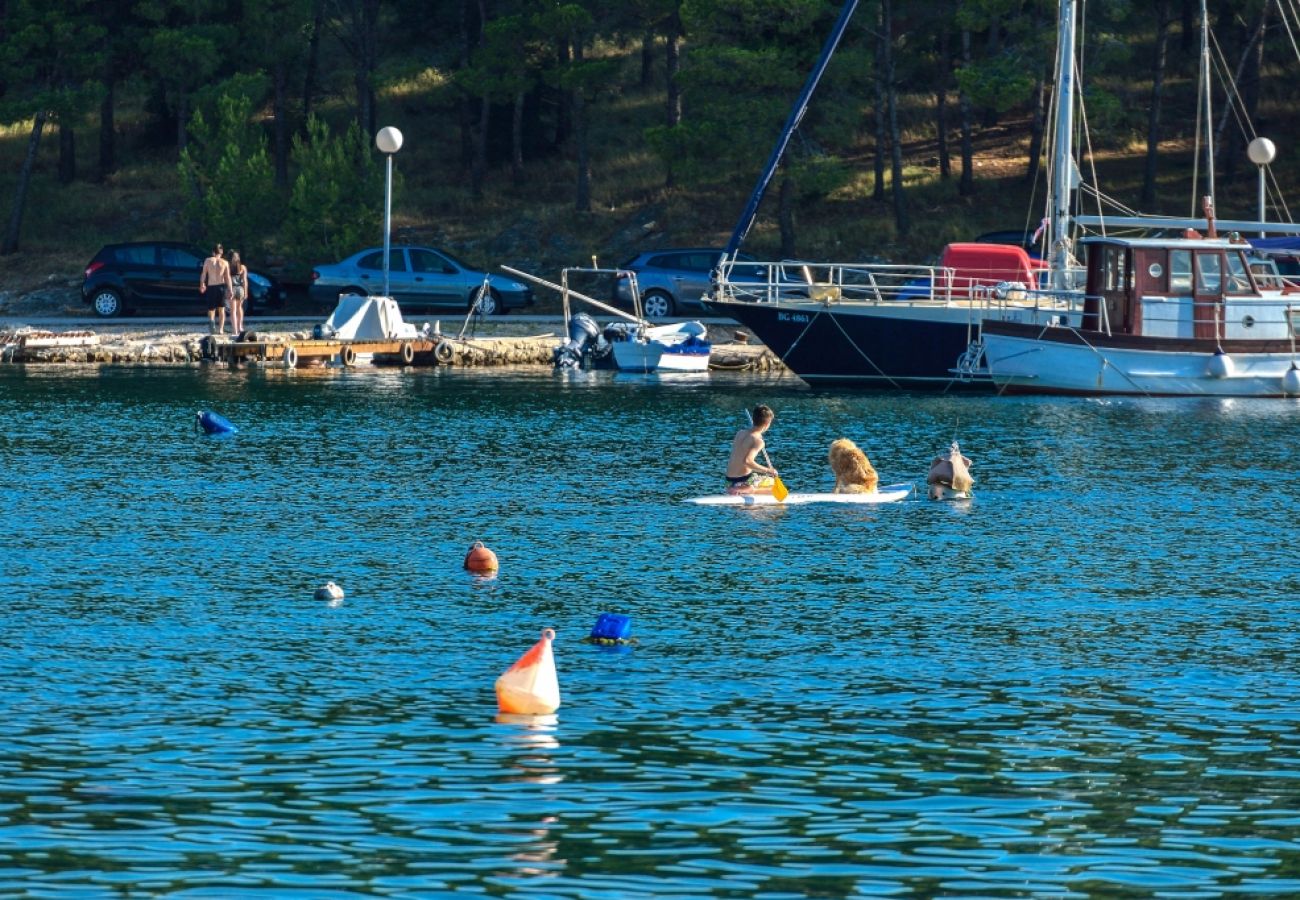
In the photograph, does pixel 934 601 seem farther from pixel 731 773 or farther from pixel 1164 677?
pixel 731 773

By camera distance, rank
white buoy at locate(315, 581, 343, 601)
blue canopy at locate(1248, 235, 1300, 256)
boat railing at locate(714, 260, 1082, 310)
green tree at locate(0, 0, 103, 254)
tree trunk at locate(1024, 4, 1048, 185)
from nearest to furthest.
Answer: white buoy at locate(315, 581, 343, 601) → boat railing at locate(714, 260, 1082, 310) → blue canopy at locate(1248, 235, 1300, 256) → tree trunk at locate(1024, 4, 1048, 185) → green tree at locate(0, 0, 103, 254)

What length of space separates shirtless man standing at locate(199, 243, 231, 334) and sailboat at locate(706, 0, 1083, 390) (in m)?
11.6

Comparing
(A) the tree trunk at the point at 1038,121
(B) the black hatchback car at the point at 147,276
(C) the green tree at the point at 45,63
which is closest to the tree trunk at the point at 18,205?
(C) the green tree at the point at 45,63

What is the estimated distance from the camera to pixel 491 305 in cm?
5194

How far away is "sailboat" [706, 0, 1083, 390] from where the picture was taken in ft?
133

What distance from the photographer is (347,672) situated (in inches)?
602

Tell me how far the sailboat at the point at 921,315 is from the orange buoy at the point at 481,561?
21389mm

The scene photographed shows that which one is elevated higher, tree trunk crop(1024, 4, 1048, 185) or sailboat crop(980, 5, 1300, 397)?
tree trunk crop(1024, 4, 1048, 185)

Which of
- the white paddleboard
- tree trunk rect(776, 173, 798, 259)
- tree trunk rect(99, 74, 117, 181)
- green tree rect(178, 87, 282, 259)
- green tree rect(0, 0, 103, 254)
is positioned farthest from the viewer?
tree trunk rect(99, 74, 117, 181)

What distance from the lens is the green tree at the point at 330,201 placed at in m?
54.5

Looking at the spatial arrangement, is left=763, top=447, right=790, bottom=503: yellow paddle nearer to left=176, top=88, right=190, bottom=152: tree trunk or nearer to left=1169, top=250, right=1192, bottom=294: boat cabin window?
left=1169, top=250, right=1192, bottom=294: boat cabin window

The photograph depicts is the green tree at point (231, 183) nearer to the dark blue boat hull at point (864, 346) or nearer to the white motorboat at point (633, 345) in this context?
the white motorboat at point (633, 345)

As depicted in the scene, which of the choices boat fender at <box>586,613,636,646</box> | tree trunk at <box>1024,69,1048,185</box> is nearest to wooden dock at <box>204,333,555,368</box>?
tree trunk at <box>1024,69,1048,185</box>

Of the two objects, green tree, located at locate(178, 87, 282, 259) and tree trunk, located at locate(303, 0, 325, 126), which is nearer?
green tree, located at locate(178, 87, 282, 259)
